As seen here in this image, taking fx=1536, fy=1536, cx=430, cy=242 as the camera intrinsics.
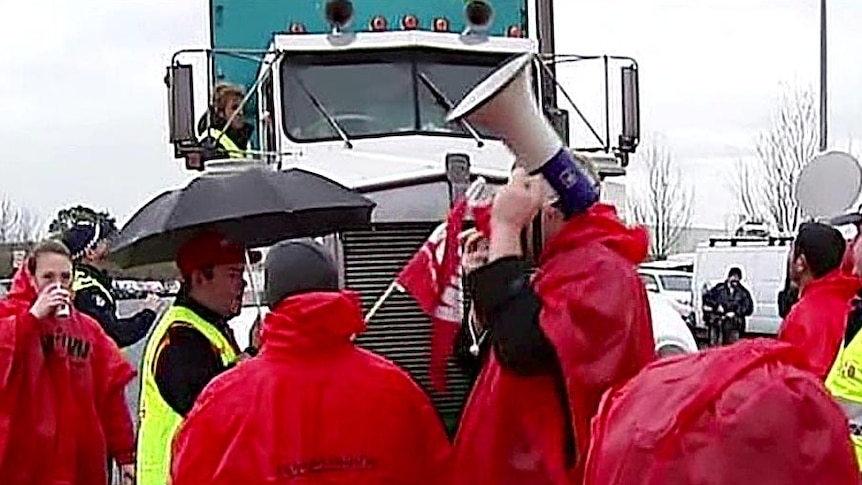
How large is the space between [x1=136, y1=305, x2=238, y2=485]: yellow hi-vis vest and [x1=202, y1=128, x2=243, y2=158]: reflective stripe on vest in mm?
3629

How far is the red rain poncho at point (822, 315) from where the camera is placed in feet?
19.5

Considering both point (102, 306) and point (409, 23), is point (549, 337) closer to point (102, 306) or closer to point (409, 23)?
point (409, 23)

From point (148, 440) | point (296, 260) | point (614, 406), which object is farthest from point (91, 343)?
point (614, 406)

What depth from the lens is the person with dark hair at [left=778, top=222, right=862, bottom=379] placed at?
598 centimetres

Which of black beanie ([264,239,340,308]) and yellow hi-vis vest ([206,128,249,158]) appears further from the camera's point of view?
yellow hi-vis vest ([206,128,249,158])

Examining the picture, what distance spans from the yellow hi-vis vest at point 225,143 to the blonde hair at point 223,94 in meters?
0.19

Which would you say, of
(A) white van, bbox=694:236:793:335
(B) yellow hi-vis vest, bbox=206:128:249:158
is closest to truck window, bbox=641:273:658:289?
(B) yellow hi-vis vest, bbox=206:128:249:158

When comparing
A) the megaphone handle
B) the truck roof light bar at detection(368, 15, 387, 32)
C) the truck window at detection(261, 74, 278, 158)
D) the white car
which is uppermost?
the truck roof light bar at detection(368, 15, 387, 32)

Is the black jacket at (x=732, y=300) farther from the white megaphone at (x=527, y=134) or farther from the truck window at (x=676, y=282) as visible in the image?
the white megaphone at (x=527, y=134)

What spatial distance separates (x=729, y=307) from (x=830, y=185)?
14.6 metres

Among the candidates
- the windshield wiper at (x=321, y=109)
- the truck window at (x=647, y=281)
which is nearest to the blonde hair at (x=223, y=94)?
the windshield wiper at (x=321, y=109)

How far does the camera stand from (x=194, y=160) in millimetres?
8727

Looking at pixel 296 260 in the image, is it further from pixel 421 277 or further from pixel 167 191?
pixel 167 191

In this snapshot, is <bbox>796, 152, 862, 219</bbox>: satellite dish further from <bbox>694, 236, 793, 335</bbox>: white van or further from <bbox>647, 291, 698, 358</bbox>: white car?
<bbox>694, 236, 793, 335</bbox>: white van
